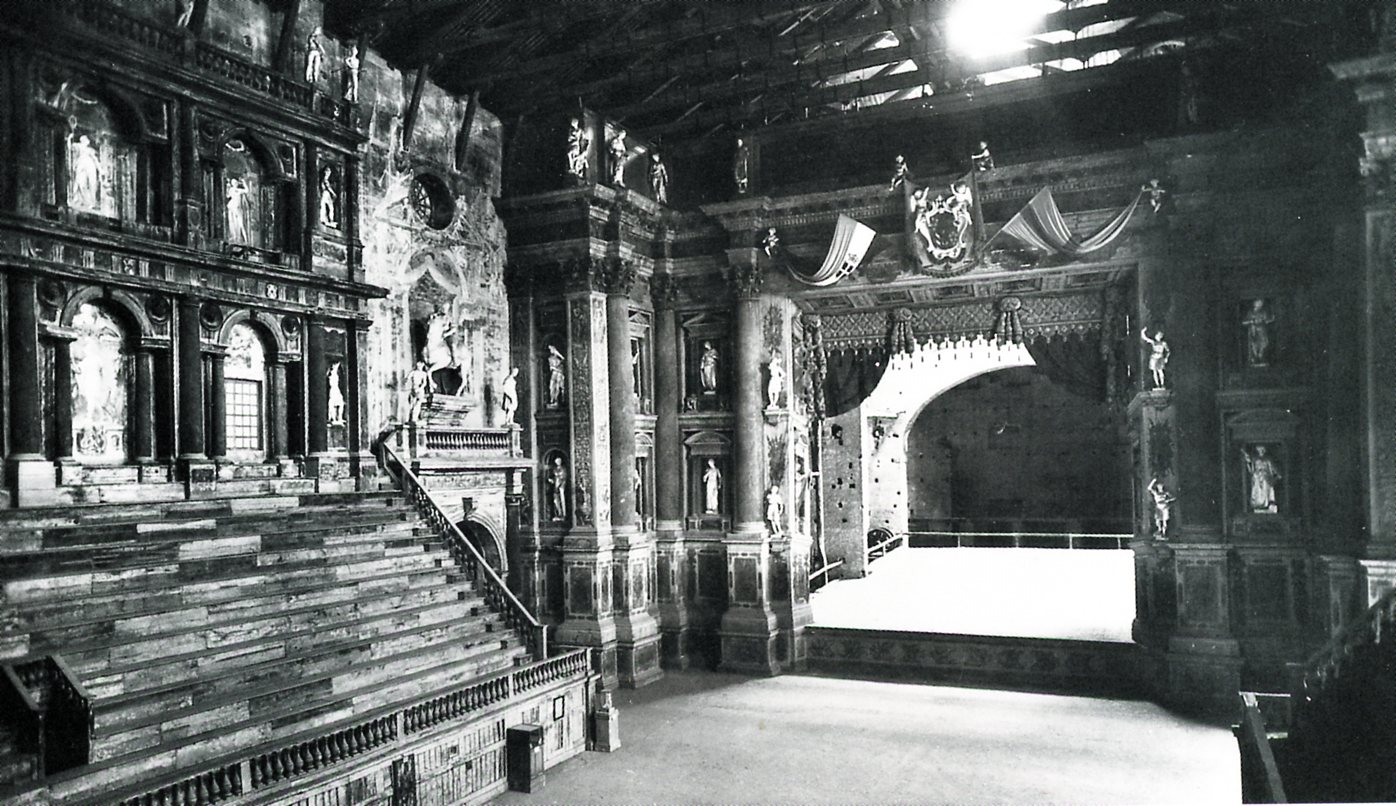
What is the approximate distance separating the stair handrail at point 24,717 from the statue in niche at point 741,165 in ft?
38.3

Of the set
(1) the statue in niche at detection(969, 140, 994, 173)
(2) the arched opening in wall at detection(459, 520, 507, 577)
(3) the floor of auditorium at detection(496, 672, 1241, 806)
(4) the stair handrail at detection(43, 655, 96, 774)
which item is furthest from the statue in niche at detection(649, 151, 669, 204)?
(4) the stair handrail at detection(43, 655, 96, 774)

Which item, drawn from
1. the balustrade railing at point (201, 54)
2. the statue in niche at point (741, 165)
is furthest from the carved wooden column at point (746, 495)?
the balustrade railing at point (201, 54)

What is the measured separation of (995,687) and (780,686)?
10.4 feet

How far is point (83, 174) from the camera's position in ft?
32.2

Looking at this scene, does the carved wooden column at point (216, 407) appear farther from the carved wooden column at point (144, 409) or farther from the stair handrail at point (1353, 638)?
the stair handrail at point (1353, 638)

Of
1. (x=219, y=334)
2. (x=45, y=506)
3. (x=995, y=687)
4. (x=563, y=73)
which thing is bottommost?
(x=995, y=687)

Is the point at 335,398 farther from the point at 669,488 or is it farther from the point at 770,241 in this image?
the point at 770,241

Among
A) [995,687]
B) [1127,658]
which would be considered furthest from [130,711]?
[1127,658]

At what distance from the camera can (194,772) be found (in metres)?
7.24

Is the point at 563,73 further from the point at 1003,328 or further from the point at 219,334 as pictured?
the point at 1003,328

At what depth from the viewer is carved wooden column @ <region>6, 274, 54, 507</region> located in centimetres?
904

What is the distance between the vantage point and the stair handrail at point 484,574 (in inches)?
467

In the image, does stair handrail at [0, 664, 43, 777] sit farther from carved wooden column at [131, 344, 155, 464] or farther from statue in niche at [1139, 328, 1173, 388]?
statue in niche at [1139, 328, 1173, 388]

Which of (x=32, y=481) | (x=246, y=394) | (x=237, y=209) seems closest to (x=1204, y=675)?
(x=246, y=394)
